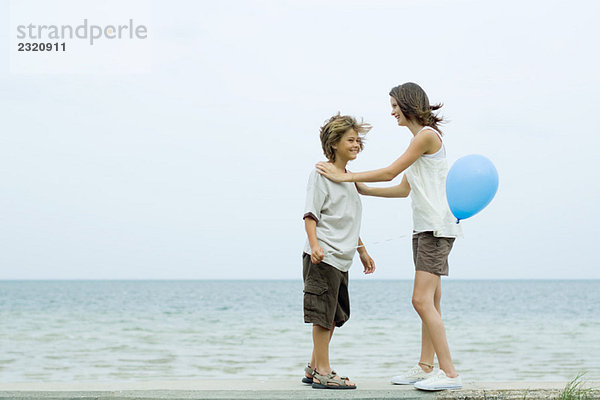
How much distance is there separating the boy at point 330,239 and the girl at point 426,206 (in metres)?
0.11

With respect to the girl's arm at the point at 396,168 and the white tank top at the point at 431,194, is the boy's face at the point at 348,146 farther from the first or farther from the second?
the white tank top at the point at 431,194

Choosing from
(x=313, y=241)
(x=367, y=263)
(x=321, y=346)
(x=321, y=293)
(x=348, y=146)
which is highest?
(x=348, y=146)

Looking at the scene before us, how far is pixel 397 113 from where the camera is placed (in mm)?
3975

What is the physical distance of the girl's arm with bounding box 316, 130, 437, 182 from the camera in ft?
12.5

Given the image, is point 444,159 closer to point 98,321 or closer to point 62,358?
point 62,358

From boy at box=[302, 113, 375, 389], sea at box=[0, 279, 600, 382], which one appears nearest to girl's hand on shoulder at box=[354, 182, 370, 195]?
boy at box=[302, 113, 375, 389]

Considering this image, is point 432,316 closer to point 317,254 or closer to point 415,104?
point 317,254

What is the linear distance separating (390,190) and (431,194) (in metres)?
0.37

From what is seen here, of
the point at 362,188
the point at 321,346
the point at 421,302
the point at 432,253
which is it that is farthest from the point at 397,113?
the point at 321,346

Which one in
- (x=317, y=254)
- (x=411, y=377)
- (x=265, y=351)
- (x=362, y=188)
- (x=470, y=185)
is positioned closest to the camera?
(x=317, y=254)

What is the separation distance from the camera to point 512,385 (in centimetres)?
391

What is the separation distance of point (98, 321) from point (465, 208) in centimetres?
1689

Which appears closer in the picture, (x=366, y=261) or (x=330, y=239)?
(x=330, y=239)

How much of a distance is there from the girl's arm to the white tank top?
8 cm
